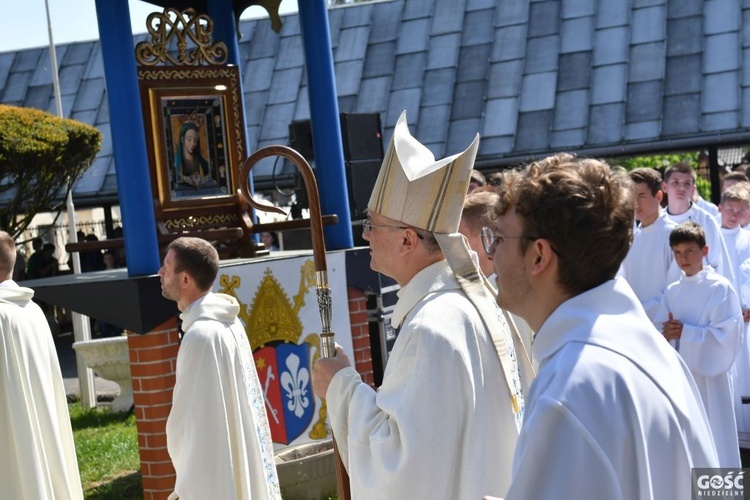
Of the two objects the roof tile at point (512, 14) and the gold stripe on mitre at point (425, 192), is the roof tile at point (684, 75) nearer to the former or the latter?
the roof tile at point (512, 14)

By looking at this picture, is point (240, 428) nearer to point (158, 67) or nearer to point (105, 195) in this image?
point (158, 67)

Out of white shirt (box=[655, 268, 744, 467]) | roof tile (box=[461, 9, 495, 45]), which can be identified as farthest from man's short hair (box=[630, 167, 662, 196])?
roof tile (box=[461, 9, 495, 45])

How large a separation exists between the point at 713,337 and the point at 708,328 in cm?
7

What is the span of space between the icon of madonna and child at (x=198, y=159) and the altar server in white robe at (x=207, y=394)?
2095 mm

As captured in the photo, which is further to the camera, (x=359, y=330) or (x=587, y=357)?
(x=359, y=330)

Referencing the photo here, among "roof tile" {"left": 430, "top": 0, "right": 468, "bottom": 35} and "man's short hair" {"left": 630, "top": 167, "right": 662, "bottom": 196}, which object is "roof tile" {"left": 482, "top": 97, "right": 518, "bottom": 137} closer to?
"roof tile" {"left": 430, "top": 0, "right": 468, "bottom": 35}

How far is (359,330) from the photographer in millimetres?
7801

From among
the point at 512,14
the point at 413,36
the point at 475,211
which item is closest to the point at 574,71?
the point at 512,14

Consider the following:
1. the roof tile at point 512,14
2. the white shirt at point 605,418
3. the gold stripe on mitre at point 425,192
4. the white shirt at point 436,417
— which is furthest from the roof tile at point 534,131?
the white shirt at point 605,418

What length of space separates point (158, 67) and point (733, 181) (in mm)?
5884

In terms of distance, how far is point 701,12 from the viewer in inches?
637

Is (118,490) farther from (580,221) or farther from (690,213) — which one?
(580,221)

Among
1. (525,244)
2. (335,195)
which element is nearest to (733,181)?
(335,195)

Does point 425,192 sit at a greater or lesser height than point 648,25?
lesser
